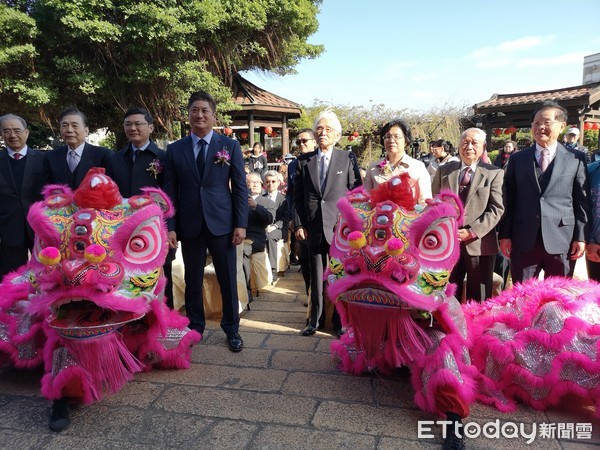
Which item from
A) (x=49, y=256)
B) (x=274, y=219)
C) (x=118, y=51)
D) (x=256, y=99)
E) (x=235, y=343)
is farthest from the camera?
(x=256, y=99)

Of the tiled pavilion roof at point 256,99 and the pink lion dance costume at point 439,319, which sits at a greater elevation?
the tiled pavilion roof at point 256,99

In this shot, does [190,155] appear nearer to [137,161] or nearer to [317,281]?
[137,161]

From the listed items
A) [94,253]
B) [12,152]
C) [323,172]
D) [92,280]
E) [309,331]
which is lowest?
[309,331]

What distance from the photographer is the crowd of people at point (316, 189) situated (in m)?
3.17

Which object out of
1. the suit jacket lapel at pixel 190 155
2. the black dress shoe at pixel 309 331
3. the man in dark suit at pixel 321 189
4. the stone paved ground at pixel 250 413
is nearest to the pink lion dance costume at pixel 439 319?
the stone paved ground at pixel 250 413

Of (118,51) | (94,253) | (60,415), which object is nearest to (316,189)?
(94,253)

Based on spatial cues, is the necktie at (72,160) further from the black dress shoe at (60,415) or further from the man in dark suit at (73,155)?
the black dress shoe at (60,415)

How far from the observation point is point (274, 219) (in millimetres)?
5980

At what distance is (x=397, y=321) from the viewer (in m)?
2.38

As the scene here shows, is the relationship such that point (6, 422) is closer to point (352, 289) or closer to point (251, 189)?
point (352, 289)

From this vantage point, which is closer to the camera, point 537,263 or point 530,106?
point 537,263

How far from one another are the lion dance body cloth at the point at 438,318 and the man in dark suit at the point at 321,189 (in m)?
0.96

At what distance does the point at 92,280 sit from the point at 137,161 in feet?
4.73
